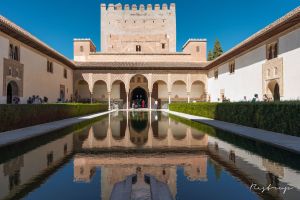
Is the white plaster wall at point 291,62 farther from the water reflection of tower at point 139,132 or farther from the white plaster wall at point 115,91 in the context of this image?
the white plaster wall at point 115,91

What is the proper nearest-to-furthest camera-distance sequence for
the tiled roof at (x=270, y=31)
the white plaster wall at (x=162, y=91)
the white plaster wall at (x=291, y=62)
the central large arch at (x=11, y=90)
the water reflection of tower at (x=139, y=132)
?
the water reflection of tower at (x=139, y=132) → the tiled roof at (x=270, y=31) → the white plaster wall at (x=291, y=62) → the central large arch at (x=11, y=90) → the white plaster wall at (x=162, y=91)

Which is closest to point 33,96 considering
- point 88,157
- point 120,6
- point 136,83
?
point 88,157

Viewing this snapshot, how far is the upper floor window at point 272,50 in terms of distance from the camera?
15208 millimetres

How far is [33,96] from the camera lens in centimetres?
1859

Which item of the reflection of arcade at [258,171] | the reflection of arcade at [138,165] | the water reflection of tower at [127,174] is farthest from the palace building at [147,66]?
the water reflection of tower at [127,174]

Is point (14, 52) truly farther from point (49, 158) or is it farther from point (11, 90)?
point (49, 158)

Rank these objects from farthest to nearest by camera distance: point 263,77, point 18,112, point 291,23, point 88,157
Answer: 1. point 263,77
2. point 291,23
3. point 18,112
4. point 88,157

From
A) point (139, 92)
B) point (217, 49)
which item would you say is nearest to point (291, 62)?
point (139, 92)

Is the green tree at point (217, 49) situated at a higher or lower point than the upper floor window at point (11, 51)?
higher

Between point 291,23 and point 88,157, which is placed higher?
point 291,23

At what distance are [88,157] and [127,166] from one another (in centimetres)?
119

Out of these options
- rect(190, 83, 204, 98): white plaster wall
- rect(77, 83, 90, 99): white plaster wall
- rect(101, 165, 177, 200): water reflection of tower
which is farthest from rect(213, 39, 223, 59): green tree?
rect(101, 165, 177, 200): water reflection of tower

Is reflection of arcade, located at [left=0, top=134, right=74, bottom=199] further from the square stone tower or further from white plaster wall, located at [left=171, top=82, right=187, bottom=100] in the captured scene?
the square stone tower

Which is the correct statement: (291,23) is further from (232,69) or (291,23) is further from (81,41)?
(81,41)
